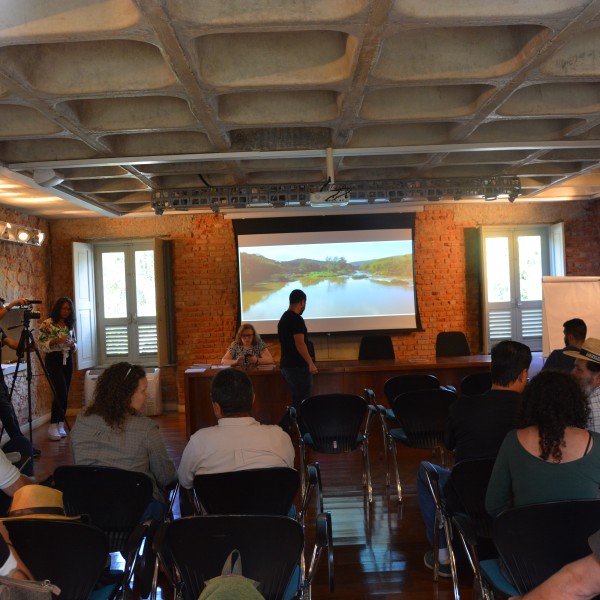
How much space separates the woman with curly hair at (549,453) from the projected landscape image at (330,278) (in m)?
7.24

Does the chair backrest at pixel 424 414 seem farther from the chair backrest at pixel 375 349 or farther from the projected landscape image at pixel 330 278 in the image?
the projected landscape image at pixel 330 278

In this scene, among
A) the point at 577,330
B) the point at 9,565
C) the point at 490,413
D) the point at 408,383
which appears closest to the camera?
the point at 9,565

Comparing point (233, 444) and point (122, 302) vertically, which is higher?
point (122, 302)

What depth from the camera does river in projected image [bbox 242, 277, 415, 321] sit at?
9836 mm

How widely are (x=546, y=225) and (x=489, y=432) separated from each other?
7678mm

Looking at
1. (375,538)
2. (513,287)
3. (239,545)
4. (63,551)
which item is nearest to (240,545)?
(239,545)

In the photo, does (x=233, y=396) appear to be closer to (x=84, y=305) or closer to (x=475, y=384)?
(x=475, y=384)

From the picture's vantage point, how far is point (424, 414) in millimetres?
4973

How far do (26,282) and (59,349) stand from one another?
1627 mm

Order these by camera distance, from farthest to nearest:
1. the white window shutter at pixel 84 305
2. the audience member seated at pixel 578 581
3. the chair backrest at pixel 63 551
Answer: the white window shutter at pixel 84 305 < the chair backrest at pixel 63 551 < the audience member seated at pixel 578 581

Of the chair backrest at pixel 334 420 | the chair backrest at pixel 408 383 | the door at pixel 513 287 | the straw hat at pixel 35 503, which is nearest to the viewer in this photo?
the straw hat at pixel 35 503

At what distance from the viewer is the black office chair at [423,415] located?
193 inches

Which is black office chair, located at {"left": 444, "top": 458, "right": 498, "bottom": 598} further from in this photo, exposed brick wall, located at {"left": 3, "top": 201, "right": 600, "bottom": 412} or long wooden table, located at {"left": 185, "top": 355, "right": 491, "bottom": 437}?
exposed brick wall, located at {"left": 3, "top": 201, "right": 600, "bottom": 412}

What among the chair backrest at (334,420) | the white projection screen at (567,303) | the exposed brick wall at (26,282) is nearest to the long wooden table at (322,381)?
the white projection screen at (567,303)
